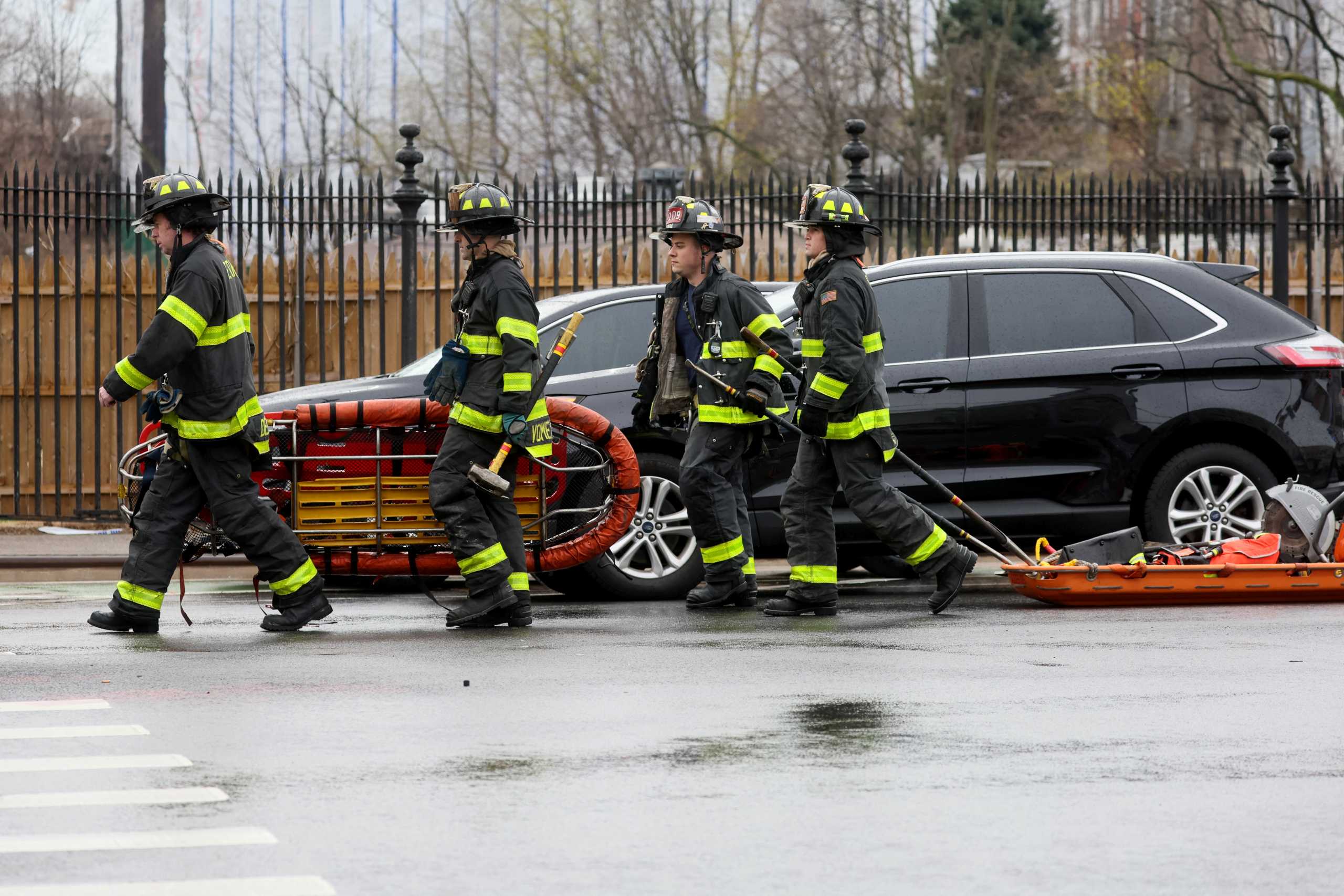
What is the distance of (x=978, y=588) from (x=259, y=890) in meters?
7.18

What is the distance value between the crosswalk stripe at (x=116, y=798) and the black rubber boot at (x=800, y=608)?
4.33m

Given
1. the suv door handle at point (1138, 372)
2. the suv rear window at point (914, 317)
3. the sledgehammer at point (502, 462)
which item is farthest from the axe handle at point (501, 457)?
the suv door handle at point (1138, 372)

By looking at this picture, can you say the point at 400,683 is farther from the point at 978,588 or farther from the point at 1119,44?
the point at 1119,44

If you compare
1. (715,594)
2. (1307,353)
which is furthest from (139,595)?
(1307,353)

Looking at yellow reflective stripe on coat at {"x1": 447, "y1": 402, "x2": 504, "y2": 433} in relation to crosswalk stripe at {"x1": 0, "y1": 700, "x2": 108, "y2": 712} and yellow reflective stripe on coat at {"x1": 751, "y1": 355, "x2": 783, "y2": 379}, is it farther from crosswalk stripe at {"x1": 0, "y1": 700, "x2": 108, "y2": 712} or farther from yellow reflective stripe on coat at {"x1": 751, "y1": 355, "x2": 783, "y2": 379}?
crosswalk stripe at {"x1": 0, "y1": 700, "x2": 108, "y2": 712}

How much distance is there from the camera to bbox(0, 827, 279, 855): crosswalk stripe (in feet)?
15.3

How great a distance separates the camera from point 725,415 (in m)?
9.43

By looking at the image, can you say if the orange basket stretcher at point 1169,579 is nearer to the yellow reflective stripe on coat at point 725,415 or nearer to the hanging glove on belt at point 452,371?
the yellow reflective stripe on coat at point 725,415

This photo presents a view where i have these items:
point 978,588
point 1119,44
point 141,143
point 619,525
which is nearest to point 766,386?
point 619,525

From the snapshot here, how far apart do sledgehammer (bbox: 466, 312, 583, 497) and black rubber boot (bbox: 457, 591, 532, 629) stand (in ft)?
1.55

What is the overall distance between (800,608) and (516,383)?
1783 millimetres

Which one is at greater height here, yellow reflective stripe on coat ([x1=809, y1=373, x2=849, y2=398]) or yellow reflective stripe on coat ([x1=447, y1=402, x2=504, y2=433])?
yellow reflective stripe on coat ([x1=809, y1=373, x2=849, y2=398])

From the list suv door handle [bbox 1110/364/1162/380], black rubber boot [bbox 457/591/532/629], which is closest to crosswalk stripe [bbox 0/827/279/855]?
black rubber boot [bbox 457/591/532/629]

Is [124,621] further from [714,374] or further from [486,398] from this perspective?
[714,374]
